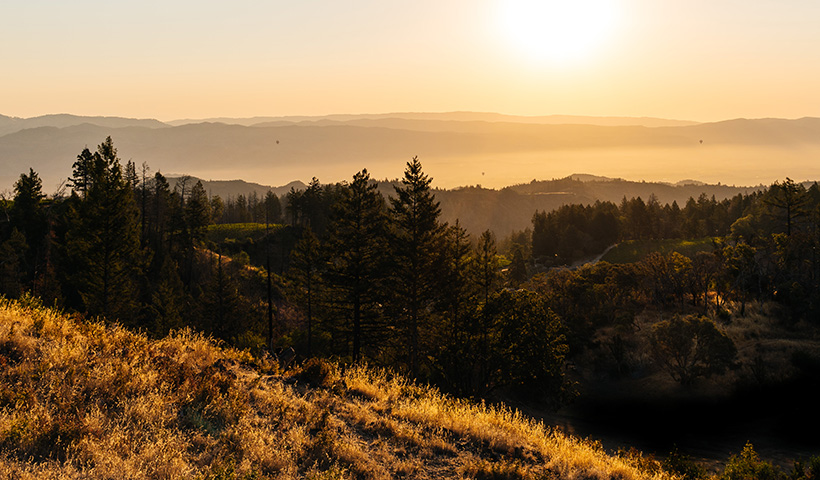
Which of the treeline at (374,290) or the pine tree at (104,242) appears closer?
the treeline at (374,290)

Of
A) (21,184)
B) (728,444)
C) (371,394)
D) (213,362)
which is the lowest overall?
(728,444)

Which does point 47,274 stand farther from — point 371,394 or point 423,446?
point 423,446

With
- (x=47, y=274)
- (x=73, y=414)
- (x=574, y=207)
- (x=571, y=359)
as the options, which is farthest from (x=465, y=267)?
(x=574, y=207)

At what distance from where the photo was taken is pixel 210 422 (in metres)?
10.7

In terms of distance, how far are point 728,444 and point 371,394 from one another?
110ft

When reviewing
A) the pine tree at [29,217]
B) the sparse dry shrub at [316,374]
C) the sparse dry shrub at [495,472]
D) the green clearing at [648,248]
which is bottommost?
the green clearing at [648,248]

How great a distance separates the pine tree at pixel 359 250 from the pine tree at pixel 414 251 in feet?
4.33

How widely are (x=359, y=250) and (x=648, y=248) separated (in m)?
88.8

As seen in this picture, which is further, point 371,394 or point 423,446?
point 371,394

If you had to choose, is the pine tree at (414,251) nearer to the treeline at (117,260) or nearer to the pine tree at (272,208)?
the treeline at (117,260)

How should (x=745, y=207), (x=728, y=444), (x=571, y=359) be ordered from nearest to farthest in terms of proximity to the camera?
1. (x=728, y=444)
2. (x=571, y=359)
3. (x=745, y=207)

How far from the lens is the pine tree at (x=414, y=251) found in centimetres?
3756

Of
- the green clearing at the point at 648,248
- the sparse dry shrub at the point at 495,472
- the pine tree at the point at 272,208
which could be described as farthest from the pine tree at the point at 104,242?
the green clearing at the point at 648,248

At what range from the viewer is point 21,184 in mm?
61344
